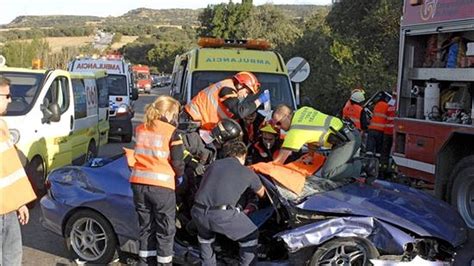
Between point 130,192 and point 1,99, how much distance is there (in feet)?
4.93

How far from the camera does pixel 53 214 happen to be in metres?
6.46

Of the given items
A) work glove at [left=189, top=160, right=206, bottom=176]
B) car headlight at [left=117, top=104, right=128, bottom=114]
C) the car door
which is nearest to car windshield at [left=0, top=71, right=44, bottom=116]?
the car door

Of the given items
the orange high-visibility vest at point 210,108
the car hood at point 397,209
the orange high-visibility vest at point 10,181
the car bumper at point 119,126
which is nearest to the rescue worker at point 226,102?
the orange high-visibility vest at point 210,108

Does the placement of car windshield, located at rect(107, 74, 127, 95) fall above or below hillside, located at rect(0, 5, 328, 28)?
below

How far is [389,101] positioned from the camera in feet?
41.8

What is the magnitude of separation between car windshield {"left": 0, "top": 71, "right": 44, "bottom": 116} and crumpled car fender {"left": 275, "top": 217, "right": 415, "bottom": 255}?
536cm

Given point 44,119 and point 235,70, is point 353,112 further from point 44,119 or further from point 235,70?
point 44,119

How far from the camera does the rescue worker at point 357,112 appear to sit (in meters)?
13.1

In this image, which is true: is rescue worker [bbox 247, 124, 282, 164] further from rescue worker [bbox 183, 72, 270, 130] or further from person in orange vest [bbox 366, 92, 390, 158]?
person in orange vest [bbox 366, 92, 390, 158]

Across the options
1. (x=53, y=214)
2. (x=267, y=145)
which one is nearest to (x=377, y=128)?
(x=267, y=145)

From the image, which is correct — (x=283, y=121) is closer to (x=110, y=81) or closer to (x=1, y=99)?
(x=1, y=99)

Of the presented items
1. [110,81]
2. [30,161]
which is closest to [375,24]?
[110,81]

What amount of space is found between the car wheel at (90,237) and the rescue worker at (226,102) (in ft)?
5.29

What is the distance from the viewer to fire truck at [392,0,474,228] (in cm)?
798
